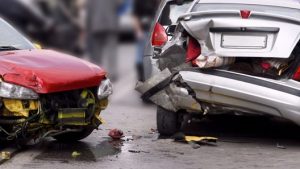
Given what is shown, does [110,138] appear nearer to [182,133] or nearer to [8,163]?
[182,133]

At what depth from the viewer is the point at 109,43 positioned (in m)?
16.8

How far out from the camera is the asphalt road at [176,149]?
7.33 metres

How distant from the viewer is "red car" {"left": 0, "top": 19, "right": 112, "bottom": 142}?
7316 mm

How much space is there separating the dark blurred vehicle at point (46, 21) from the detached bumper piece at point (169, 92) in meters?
9.48

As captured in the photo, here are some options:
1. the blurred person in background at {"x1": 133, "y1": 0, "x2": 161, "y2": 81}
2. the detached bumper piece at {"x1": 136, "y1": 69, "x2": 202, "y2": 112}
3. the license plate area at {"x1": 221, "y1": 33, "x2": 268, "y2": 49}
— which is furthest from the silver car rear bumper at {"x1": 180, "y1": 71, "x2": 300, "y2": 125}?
the blurred person in background at {"x1": 133, "y1": 0, "x2": 161, "y2": 81}

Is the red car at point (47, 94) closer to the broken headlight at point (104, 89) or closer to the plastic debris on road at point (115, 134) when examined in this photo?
the broken headlight at point (104, 89)

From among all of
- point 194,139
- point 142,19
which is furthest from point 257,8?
point 142,19

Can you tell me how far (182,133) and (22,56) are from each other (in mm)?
1856

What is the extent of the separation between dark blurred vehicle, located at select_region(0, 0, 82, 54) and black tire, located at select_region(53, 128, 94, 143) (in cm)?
933

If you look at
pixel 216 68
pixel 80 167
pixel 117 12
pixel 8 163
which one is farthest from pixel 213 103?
pixel 117 12

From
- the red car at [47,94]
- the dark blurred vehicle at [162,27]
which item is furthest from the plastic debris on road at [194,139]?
the red car at [47,94]

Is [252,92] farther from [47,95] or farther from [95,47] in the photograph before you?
[95,47]

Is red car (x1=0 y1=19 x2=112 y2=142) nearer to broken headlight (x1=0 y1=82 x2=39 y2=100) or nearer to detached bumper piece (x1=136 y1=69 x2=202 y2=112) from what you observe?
broken headlight (x1=0 y1=82 x2=39 y2=100)

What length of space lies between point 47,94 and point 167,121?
4.89 ft
